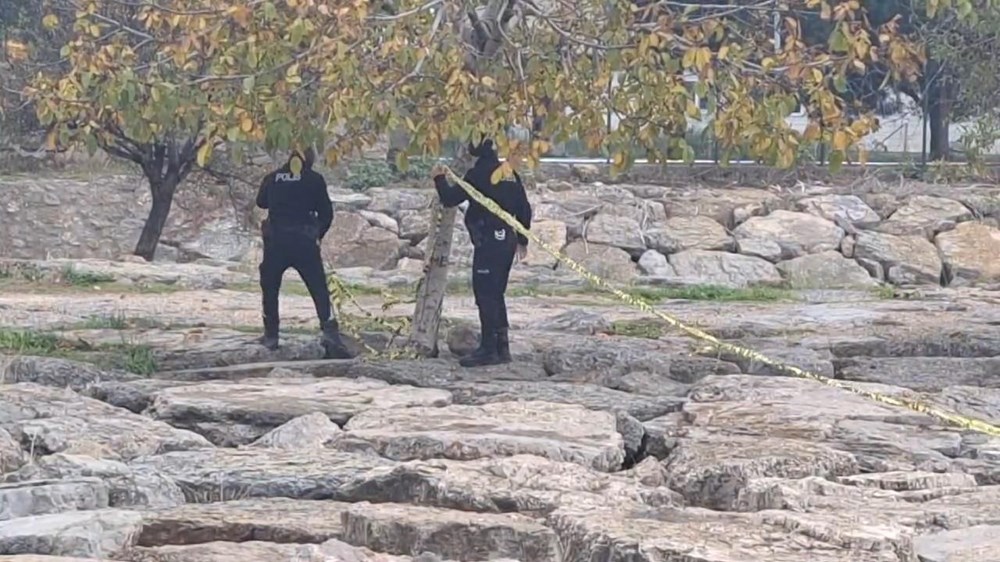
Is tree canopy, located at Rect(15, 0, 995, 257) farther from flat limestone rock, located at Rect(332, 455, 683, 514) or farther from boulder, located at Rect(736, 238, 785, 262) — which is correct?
boulder, located at Rect(736, 238, 785, 262)

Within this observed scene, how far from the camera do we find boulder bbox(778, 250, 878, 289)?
2020 cm

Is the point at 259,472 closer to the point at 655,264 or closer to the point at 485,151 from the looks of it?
the point at 485,151

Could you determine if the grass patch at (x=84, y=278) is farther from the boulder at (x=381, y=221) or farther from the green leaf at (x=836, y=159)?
the green leaf at (x=836, y=159)

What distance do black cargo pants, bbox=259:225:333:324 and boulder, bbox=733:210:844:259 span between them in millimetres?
10772

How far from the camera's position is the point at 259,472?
285 inches

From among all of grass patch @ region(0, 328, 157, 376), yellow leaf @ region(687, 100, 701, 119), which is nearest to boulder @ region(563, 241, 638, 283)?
grass patch @ region(0, 328, 157, 376)

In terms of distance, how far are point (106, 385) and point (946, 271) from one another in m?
13.6

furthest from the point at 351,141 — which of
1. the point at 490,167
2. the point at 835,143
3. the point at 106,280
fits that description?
the point at 106,280

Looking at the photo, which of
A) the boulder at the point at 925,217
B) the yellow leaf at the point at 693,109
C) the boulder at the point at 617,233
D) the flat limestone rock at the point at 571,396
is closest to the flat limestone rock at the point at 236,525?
the flat limestone rock at the point at 571,396

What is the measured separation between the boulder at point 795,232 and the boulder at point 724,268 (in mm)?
608

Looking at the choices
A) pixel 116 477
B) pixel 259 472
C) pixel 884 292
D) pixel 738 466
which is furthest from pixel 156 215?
pixel 738 466

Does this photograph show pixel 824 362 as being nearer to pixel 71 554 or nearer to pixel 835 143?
pixel 835 143

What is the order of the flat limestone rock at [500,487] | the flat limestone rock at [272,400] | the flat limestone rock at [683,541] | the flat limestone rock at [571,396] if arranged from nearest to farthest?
the flat limestone rock at [683,541]
the flat limestone rock at [500,487]
the flat limestone rock at [272,400]
the flat limestone rock at [571,396]

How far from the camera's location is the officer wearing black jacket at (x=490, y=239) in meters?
10.6
